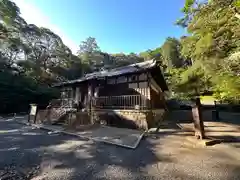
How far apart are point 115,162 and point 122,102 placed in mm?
6528

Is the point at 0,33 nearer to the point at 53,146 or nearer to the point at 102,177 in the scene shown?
the point at 53,146

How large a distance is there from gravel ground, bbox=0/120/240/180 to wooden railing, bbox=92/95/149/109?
3848 millimetres

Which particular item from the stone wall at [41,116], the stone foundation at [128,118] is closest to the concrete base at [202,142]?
the stone foundation at [128,118]

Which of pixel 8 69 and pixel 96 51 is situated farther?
pixel 96 51

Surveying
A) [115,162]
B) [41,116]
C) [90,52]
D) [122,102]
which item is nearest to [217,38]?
[115,162]

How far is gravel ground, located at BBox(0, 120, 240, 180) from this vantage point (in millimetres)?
3354

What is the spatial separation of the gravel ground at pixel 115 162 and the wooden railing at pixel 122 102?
3848 mm

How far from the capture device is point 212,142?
18.0 feet

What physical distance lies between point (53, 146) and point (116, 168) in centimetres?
309

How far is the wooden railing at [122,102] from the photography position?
30.8ft

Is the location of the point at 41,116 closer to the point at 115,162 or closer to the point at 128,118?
the point at 128,118

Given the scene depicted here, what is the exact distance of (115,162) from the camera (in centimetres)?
407

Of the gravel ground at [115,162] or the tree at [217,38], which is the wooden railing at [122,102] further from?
the tree at [217,38]

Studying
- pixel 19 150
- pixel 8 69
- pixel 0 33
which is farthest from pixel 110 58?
pixel 19 150
